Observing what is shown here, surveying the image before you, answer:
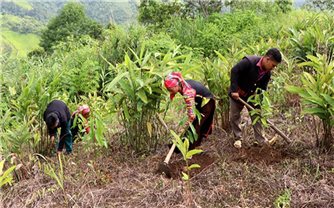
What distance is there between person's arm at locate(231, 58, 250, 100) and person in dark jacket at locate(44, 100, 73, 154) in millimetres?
1896

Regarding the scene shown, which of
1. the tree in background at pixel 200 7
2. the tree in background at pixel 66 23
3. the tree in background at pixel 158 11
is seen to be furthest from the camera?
the tree in background at pixel 66 23

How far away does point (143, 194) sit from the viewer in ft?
11.2

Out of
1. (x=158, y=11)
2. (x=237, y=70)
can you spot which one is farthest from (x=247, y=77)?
(x=158, y=11)

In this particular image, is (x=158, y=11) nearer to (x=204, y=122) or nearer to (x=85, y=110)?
(x=85, y=110)

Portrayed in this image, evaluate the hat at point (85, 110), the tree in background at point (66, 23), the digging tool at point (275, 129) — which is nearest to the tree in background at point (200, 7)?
the hat at point (85, 110)

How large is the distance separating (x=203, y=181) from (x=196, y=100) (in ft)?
3.26

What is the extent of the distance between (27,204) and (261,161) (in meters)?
2.12

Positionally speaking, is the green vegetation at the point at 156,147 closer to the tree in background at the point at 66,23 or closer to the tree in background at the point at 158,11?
the tree in background at the point at 158,11

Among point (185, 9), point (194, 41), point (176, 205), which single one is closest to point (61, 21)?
point (185, 9)

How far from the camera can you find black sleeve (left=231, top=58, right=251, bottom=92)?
4.09 m

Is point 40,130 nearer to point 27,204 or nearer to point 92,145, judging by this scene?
point 92,145

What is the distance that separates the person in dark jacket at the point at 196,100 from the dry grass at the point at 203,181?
0.23 m

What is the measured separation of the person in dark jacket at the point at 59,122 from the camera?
14.5ft

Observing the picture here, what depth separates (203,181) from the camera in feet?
11.8
